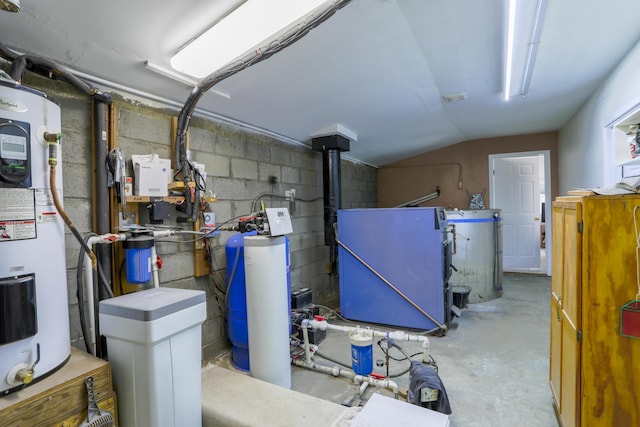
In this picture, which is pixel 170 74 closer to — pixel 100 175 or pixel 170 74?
pixel 170 74

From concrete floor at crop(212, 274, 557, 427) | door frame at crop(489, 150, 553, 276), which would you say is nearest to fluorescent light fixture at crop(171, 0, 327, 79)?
concrete floor at crop(212, 274, 557, 427)

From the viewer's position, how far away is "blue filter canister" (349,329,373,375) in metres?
2.14

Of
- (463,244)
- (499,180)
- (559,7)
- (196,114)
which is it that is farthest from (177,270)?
(499,180)

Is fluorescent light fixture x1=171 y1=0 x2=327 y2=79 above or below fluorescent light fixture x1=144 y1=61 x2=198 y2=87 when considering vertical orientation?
above

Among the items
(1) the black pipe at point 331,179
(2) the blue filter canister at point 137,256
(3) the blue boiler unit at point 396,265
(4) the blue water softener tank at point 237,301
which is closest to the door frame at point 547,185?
(3) the blue boiler unit at point 396,265

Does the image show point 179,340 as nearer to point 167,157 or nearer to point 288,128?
point 167,157

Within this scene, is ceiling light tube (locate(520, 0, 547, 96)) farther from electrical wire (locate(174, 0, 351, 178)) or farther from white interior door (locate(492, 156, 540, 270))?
white interior door (locate(492, 156, 540, 270))

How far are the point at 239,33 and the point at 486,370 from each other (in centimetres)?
288

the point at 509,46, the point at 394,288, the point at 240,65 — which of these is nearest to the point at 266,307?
the point at 240,65

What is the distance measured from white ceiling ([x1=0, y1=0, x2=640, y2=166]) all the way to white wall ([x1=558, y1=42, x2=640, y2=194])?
0.46 ft

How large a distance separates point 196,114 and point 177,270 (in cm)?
123

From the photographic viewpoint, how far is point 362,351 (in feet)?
7.09

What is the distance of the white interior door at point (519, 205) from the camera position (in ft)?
18.5

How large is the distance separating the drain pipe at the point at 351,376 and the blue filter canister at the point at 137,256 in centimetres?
136
